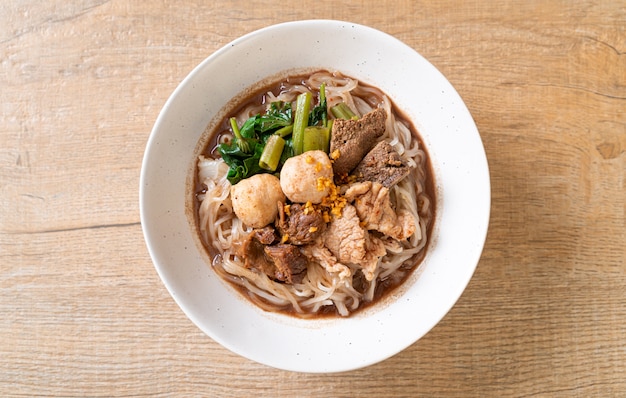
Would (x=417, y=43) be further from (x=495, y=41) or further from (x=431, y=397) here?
(x=431, y=397)

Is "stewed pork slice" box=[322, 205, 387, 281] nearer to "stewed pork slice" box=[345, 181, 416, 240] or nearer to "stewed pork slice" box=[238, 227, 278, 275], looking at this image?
"stewed pork slice" box=[345, 181, 416, 240]

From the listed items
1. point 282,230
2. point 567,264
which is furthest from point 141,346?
point 567,264

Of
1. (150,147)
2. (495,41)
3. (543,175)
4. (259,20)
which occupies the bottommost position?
(543,175)

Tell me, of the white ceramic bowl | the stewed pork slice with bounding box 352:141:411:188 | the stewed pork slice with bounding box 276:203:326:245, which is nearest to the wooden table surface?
the white ceramic bowl

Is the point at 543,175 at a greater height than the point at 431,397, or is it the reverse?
the point at 543,175

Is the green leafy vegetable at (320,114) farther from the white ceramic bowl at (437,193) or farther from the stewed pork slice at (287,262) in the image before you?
the stewed pork slice at (287,262)

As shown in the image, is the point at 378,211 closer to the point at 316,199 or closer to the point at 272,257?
the point at 316,199

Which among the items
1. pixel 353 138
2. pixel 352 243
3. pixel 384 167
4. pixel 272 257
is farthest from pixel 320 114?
pixel 272 257
